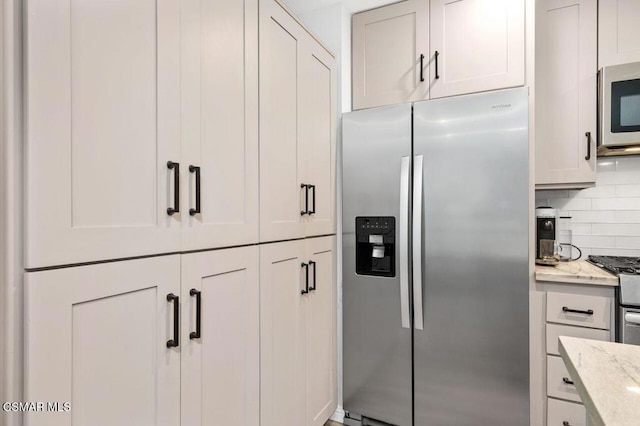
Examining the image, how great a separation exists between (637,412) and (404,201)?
1.33 m

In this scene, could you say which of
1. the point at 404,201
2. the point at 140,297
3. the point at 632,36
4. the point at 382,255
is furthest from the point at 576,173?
A: the point at 140,297

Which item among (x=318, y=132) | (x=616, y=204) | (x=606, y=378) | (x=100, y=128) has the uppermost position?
(x=318, y=132)

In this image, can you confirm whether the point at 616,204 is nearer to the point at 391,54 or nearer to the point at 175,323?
the point at 391,54

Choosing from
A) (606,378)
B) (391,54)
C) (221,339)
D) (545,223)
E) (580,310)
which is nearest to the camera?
(606,378)

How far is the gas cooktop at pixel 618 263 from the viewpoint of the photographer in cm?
160

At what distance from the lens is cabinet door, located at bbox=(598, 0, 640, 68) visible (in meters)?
1.83

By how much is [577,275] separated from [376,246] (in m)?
0.98

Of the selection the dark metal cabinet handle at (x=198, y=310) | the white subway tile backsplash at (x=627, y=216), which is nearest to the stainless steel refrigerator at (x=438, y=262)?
the white subway tile backsplash at (x=627, y=216)

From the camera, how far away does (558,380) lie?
5.45ft

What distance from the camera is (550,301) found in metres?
1.70

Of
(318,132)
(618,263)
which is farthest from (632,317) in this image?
(318,132)

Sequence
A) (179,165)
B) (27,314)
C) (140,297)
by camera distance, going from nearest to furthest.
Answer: (27,314)
(140,297)
(179,165)

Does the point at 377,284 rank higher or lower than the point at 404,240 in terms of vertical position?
lower

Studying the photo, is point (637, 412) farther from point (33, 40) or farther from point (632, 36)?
point (632, 36)
